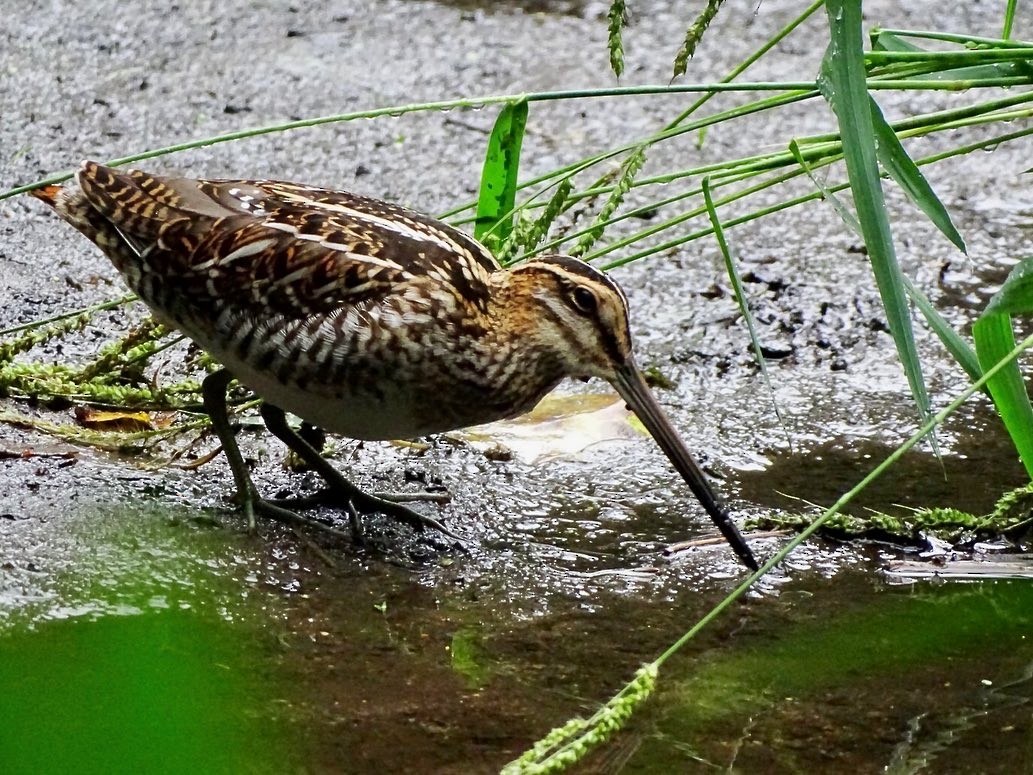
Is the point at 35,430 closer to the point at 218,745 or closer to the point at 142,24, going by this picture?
the point at 218,745

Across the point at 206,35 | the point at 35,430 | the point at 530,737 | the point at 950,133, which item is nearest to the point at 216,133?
the point at 206,35

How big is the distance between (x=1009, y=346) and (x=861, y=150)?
55 cm

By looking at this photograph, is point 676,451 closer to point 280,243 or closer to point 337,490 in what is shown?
point 337,490

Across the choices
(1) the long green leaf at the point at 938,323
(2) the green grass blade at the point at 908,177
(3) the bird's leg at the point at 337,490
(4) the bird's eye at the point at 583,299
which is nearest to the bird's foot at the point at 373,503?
(3) the bird's leg at the point at 337,490

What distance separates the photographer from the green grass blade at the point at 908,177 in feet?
10.4

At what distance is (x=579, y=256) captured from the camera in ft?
14.8

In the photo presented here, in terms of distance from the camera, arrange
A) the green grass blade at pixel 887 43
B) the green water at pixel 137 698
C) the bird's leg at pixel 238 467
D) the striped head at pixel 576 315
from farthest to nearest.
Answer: the bird's leg at pixel 238 467 < the striped head at pixel 576 315 < the green grass blade at pixel 887 43 < the green water at pixel 137 698

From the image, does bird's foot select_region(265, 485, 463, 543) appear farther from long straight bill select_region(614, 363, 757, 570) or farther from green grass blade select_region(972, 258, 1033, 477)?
green grass blade select_region(972, 258, 1033, 477)

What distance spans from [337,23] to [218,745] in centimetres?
561

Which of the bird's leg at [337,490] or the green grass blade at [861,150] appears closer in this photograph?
the green grass blade at [861,150]

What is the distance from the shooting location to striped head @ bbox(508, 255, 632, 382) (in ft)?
13.0

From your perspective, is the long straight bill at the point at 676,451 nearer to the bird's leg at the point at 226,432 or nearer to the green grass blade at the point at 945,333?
the green grass blade at the point at 945,333

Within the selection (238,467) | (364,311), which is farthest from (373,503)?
(364,311)

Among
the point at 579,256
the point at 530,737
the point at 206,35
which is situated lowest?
the point at 530,737
